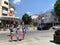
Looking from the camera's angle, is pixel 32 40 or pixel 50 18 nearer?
pixel 32 40

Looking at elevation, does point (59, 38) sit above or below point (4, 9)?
below

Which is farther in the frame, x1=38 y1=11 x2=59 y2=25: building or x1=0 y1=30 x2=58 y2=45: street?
x1=38 y1=11 x2=59 y2=25: building

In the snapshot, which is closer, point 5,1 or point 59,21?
point 5,1

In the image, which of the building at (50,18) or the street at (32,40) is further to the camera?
the building at (50,18)

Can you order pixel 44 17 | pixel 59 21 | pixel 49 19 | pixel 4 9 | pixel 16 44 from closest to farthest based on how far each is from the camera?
pixel 16 44, pixel 4 9, pixel 59 21, pixel 49 19, pixel 44 17

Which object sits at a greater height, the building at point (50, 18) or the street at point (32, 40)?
the building at point (50, 18)

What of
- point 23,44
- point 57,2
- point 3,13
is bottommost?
point 23,44

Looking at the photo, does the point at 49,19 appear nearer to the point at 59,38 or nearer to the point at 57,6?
the point at 57,6

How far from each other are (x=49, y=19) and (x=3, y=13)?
49.4m

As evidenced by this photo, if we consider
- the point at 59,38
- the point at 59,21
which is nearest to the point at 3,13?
the point at 59,21

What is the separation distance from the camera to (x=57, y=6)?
89688 mm

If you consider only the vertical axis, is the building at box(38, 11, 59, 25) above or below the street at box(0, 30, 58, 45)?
above

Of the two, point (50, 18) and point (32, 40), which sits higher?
point (50, 18)

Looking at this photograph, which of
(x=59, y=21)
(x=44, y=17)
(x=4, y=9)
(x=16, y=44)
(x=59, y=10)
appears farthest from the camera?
(x=44, y=17)
